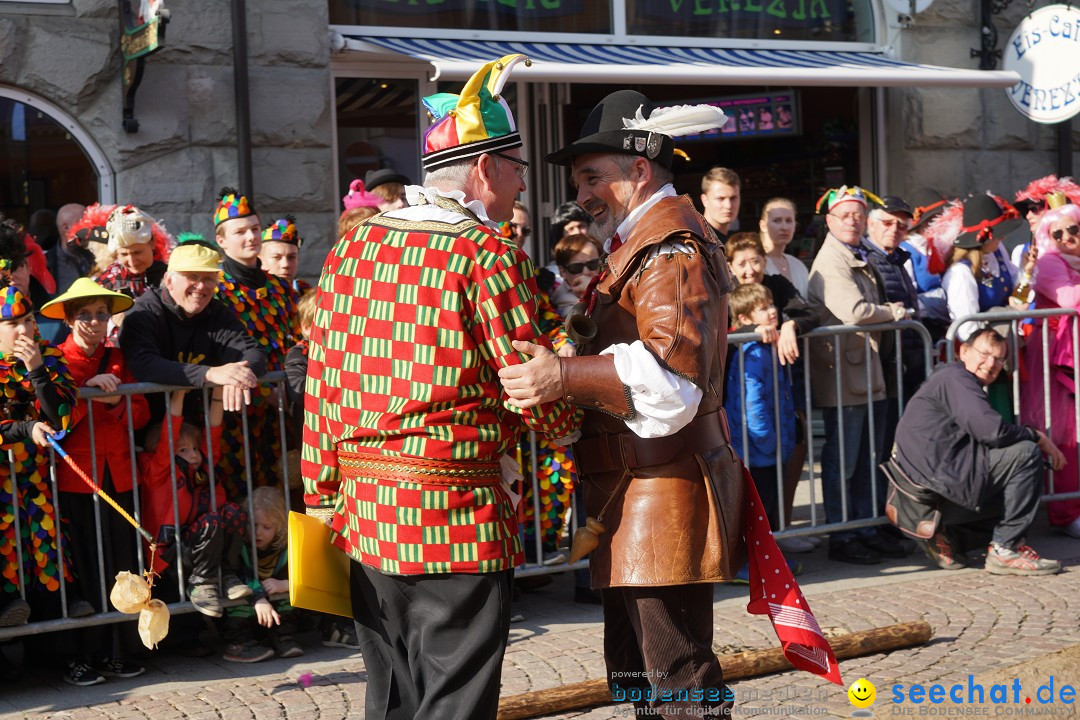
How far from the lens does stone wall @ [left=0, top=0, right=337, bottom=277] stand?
7.34 m

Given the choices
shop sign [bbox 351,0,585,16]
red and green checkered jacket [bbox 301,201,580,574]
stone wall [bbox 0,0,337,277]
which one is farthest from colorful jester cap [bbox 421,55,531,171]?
shop sign [bbox 351,0,585,16]

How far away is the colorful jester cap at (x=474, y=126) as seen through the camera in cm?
325

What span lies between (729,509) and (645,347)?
553mm

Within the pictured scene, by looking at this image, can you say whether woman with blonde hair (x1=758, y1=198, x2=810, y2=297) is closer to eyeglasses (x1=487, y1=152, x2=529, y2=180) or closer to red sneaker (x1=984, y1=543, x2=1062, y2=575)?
red sneaker (x1=984, y1=543, x2=1062, y2=575)

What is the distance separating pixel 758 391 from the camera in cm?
644

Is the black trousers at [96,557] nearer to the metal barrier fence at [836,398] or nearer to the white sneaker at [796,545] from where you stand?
the metal barrier fence at [836,398]

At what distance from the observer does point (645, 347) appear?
3270 millimetres

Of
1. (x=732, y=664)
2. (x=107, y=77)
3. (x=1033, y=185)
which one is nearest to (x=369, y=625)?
(x=732, y=664)

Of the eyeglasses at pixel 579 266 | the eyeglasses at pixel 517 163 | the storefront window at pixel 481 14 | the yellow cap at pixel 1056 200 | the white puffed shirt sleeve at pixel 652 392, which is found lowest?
the white puffed shirt sleeve at pixel 652 392

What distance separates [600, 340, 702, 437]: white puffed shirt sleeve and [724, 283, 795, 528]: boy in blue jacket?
3.12 metres

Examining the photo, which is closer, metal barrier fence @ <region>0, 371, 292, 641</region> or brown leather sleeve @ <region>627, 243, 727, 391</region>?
brown leather sleeve @ <region>627, 243, 727, 391</region>

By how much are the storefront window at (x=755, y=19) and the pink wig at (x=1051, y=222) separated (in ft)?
9.72

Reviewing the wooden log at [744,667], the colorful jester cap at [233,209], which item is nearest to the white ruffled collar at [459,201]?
the wooden log at [744,667]

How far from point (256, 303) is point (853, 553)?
3227mm
